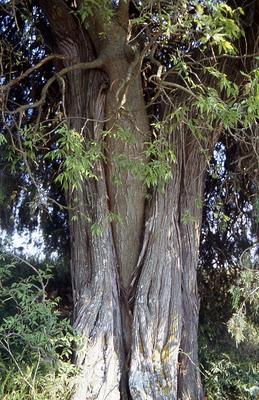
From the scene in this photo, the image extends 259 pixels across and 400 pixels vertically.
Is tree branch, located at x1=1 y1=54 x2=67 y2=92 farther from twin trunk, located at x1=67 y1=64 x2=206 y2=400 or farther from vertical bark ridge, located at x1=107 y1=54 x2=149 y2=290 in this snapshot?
vertical bark ridge, located at x1=107 y1=54 x2=149 y2=290

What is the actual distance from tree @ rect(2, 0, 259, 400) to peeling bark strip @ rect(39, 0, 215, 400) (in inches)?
0.4

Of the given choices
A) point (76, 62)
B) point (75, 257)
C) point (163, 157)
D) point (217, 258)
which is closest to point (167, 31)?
point (163, 157)

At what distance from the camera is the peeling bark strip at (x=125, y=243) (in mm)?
4184

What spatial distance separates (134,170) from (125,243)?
87cm

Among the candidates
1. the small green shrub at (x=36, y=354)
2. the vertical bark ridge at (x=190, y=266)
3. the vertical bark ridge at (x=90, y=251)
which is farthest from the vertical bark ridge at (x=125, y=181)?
the small green shrub at (x=36, y=354)

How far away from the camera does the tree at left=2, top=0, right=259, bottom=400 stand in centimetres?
408

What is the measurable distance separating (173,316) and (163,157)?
1.45 m

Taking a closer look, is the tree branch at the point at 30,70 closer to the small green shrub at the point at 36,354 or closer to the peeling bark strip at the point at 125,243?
the peeling bark strip at the point at 125,243

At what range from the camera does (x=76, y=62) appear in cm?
502

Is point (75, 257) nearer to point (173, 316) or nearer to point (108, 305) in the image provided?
point (108, 305)

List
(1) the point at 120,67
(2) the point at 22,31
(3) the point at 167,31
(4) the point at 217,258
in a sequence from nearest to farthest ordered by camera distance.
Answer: (3) the point at 167,31 → (1) the point at 120,67 → (2) the point at 22,31 → (4) the point at 217,258

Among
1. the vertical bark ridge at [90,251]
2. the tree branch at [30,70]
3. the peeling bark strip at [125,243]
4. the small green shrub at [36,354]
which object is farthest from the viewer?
the tree branch at [30,70]

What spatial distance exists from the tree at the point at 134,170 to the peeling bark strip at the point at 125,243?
0.03ft

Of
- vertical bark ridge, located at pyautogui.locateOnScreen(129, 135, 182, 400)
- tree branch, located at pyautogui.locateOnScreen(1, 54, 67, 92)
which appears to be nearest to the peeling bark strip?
vertical bark ridge, located at pyautogui.locateOnScreen(129, 135, 182, 400)
